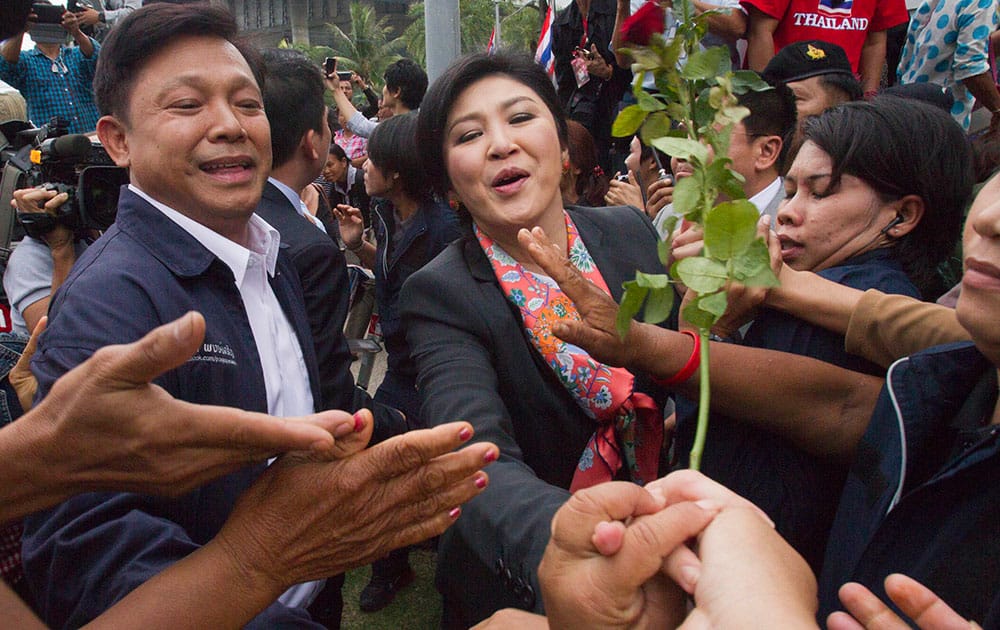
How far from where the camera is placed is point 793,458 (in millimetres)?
1688

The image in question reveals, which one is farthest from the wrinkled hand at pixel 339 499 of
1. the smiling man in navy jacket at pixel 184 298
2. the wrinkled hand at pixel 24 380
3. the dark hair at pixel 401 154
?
the dark hair at pixel 401 154

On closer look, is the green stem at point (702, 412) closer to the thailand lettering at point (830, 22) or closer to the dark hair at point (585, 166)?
the dark hair at point (585, 166)

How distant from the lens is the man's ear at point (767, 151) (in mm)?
2781

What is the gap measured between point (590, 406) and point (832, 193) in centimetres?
81

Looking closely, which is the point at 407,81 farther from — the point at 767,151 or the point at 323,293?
the point at 323,293

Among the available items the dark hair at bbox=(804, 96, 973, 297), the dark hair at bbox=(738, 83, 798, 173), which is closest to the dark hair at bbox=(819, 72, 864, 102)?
the dark hair at bbox=(738, 83, 798, 173)

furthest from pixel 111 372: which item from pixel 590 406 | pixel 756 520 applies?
pixel 590 406

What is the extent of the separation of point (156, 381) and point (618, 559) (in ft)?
3.25

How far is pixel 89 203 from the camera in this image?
8.48 feet

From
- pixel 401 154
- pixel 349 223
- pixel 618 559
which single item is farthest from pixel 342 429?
pixel 349 223

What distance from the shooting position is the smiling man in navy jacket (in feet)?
4.17

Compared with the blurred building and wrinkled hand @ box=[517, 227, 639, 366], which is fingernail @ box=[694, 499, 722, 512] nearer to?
wrinkled hand @ box=[517, 227, 639, 366]

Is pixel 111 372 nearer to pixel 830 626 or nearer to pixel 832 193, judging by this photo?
pixel 830 626

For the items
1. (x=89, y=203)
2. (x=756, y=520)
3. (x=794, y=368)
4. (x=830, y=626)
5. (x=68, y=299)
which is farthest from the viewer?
(x=89, y=203)
